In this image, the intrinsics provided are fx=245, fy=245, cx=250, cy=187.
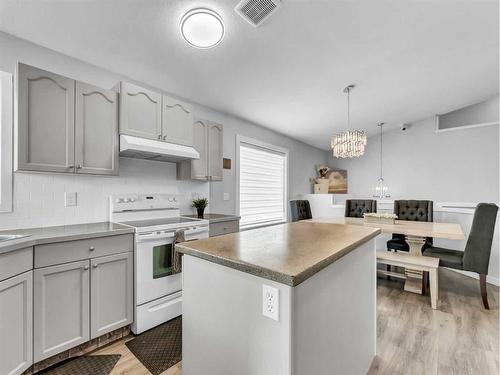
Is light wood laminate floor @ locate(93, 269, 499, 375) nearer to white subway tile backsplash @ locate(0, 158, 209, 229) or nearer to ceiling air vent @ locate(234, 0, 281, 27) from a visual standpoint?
white subway tile backsplash @ locate(0, 158, 209, 229)

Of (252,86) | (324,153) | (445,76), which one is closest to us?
(252,86)

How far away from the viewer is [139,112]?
2355 millimetres

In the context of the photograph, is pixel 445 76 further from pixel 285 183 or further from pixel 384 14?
pixel 285 183

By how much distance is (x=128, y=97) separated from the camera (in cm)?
228

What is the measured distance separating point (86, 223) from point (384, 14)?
3172 millimetres

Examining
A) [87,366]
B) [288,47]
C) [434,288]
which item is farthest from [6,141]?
[434,288]

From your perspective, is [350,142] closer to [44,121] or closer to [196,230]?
[196,230]

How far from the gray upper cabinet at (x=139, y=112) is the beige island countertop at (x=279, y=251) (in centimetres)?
154

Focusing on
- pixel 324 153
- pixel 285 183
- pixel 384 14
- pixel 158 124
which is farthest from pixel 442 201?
pixel 158 124

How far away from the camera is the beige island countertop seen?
2.89 feet

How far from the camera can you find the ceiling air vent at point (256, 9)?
1.70 metres

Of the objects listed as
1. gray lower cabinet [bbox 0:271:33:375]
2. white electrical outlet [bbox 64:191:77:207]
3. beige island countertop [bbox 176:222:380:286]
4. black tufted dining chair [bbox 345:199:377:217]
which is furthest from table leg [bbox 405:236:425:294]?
white electrical outlet [bbox 64:191:77:207]

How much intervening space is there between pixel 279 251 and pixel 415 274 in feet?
9.54

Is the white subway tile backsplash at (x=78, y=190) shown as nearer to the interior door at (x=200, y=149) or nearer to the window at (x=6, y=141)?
the window at (x=6, y=141)
